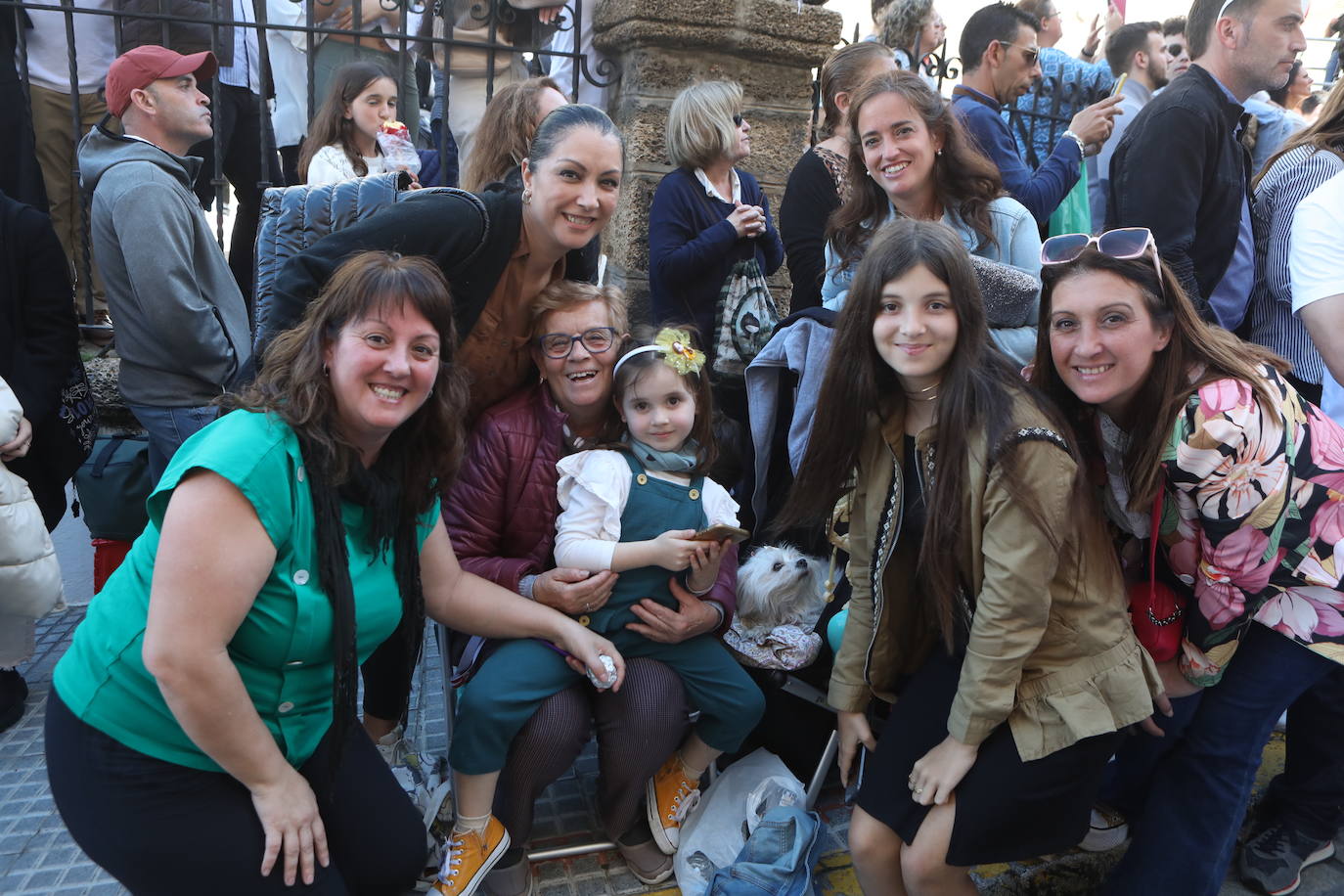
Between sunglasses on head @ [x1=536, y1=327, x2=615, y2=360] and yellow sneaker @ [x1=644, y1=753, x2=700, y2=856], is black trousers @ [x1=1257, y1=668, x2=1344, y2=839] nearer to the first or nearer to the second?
yellow sneaker @ [x1=644, y1=753, x2=700, y2=856]

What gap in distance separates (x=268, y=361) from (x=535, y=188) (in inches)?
38.5

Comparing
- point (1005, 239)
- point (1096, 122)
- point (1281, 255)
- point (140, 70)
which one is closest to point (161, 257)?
point (140, 70)

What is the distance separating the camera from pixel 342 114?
4.09m

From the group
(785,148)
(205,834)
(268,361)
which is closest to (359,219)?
(268,361)

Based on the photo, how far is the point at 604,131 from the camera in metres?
2.72

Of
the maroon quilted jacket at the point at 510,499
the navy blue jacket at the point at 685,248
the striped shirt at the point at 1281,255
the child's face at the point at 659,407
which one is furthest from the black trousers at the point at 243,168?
the striped shirt at the point at 1281,255

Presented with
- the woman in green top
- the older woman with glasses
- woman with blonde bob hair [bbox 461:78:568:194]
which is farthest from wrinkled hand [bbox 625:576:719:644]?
woman with blonde bob hair [bbox 461:78:568:194]

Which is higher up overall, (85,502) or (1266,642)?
(1266,642)

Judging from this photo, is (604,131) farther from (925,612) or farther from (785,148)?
(785,148)

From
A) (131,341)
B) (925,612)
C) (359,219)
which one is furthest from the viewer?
(131,341)

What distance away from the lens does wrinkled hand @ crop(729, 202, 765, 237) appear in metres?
3.59

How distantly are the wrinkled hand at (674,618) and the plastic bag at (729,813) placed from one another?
1.61 feet

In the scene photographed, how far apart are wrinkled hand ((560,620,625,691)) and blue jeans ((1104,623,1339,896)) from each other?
141 centimetres

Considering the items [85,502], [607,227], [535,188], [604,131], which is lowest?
[85,502]
